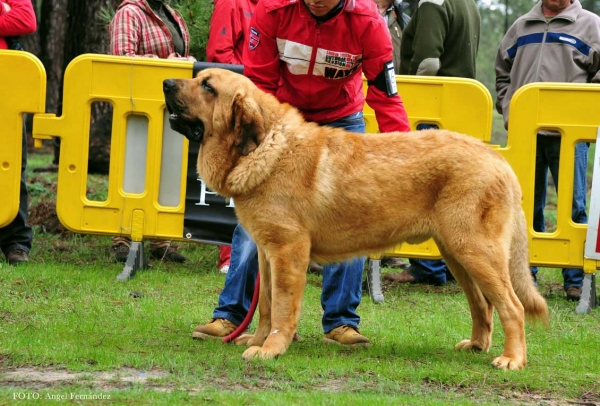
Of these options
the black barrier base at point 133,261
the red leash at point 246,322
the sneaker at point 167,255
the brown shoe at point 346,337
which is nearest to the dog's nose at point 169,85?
the red leash at point 246,322

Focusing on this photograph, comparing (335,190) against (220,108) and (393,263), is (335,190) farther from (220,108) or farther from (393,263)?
(393,263)

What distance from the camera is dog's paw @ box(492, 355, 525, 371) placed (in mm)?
5323

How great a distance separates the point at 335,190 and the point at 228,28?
3.66 metres

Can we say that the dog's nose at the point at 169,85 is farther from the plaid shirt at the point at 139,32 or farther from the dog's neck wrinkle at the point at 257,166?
the plaid shirt at the point at 139,32

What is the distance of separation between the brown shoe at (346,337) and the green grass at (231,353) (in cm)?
10

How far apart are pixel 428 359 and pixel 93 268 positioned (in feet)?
13.1

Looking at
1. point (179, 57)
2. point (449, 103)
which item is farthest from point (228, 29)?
point (449, 103)

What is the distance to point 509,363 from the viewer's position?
5.35m

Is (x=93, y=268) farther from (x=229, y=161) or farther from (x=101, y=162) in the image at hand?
(x=101, y=162)

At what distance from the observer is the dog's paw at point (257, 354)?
5250mm

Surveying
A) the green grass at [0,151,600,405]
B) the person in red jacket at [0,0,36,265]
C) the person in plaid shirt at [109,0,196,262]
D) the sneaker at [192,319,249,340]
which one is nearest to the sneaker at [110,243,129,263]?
the person in plaid shirt at [109,0,196,262]

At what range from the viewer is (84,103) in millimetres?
8242

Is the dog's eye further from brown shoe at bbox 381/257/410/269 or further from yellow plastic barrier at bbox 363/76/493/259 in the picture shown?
brown shoe at bbox 381/257/410/269

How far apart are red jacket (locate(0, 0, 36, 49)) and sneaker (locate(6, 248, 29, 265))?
2.09 meters
